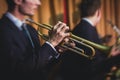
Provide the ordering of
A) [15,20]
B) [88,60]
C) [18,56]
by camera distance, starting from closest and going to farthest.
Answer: [18,56]
[15,20]
[88,60]

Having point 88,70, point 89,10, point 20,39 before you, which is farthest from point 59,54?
point 89,10

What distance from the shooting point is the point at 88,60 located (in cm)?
239

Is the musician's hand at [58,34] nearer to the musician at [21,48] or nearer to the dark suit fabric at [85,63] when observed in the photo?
the musician at [21,48]

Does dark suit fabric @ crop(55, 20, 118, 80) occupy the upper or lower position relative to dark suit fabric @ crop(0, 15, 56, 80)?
lower

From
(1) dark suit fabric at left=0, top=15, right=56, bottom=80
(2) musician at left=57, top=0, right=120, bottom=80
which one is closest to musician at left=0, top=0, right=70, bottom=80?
(1) dark suit fabric at left=0, top=15, right=56, bottom=80

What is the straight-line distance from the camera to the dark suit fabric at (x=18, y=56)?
68.6 inches

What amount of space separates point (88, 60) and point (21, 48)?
73 cm

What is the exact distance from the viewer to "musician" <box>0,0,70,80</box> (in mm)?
1746

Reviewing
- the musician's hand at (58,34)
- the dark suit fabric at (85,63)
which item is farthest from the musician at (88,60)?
the musician's hand at (58,34)

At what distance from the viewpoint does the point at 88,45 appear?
7.21 ft

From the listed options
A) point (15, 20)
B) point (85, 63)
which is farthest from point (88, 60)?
point (15, 20)

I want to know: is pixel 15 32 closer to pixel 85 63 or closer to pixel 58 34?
pixel 58 34

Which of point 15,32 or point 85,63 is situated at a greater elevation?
point 15,32

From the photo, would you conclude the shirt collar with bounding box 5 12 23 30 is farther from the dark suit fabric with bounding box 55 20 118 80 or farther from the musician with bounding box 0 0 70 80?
the dark suit fabric with bounding box 55 20 118 80
